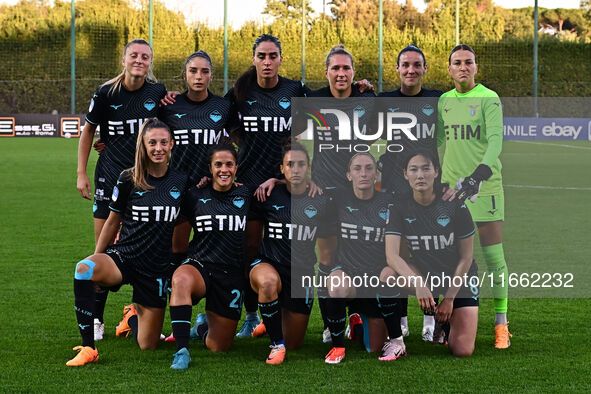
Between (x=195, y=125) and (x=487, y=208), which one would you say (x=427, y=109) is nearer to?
(x=487, y=208)

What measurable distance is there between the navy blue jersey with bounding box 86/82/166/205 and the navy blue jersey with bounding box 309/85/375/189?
3.30 feet

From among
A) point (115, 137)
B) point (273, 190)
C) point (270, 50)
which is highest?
point (270, 50)

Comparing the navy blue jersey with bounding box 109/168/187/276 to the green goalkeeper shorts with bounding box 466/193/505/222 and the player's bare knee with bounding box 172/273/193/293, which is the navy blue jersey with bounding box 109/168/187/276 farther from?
the green goalkeeper shorts with bounding box 466/193/505/222

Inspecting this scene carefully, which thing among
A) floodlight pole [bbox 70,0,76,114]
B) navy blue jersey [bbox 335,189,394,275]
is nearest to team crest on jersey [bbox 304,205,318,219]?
navy blue jersey [bbox 335,189,394,275]

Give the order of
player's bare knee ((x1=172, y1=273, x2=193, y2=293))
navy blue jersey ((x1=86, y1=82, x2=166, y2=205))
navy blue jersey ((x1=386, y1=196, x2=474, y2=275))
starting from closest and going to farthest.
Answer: player's bare knee ((x1=172, y1=273, x2=193, y2=293)) → navy blue jersey ((x1=386, y1=196, x2=474, y2=275)) → navy blue jersey ((x1=86, y1=82, x2=166, y2=205))

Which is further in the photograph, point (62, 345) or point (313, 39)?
point (313, 39)

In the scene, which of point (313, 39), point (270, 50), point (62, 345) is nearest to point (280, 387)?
point (62, 345)

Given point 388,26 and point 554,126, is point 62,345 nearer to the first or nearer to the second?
point 554,126

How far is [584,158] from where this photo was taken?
1892cm

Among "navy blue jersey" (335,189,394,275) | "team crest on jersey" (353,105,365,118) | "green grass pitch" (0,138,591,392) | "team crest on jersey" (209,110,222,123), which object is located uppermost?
"team crest on jersey" (353,105,365,118)

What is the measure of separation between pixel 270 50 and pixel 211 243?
3.90ft

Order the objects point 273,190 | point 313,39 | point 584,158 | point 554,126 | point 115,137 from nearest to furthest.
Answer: point 273,190 < point 115,137 < point 584,158 < point 554,126 < point 313,39

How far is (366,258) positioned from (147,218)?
125 centimetres

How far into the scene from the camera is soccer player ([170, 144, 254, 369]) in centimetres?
462
